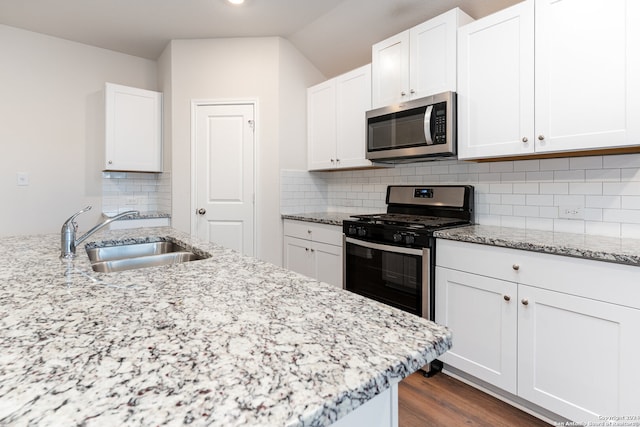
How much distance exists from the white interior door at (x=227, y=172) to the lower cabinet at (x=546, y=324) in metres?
2.02

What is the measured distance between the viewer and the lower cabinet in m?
1.43

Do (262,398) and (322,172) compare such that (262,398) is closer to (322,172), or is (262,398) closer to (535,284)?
(535,284)

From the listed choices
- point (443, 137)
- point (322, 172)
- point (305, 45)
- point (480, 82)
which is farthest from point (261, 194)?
point (480, 82)

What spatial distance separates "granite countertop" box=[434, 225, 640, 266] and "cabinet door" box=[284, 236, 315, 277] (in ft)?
4.49

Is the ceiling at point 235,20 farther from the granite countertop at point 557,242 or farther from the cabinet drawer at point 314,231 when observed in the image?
the cabinet drawer at point 314,231

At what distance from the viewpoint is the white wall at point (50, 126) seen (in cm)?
319

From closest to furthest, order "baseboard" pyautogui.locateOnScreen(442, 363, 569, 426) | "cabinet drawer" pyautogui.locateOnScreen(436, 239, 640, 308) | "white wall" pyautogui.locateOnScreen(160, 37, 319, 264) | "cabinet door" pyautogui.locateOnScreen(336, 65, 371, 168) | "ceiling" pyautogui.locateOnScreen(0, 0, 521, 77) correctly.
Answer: "cabinet drawer" pyautogui.locateOnScreen(436, 239, 640, 308) < "baseboard" pyautogui.locateOnScreen(442, 363, 569, 426) < "ceiling" pyautogui.locateOnScreen(0, 0, 521, 77) < "cabinet door" pyautogui.locateOnScreen(336, 65, 371, 168) < "white wall" pyautogui.locateOnScreen(160, 37, 319, 264)

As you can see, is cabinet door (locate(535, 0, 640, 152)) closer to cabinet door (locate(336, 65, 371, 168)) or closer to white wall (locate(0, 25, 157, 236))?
cabinet door (locate(336, 65, 371, 168))

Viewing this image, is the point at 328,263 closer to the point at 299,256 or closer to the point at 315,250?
the point at 315,250

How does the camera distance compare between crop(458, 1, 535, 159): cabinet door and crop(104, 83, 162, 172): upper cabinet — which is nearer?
crop(458, 1, 535, 159): cabinet door

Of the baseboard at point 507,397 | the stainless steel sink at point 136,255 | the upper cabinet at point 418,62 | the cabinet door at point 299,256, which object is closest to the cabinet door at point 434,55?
the upper cabinet at point 418,62

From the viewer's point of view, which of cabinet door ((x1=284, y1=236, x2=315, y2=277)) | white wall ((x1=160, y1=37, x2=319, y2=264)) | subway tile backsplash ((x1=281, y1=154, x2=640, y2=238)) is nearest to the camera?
subway tile backsplash ((x1=281, y1=154, x2=640, y2=238))

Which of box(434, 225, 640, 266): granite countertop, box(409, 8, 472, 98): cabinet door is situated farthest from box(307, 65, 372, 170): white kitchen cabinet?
box(434, 225, 640, 266): granite countertop

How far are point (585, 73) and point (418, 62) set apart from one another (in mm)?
1023
